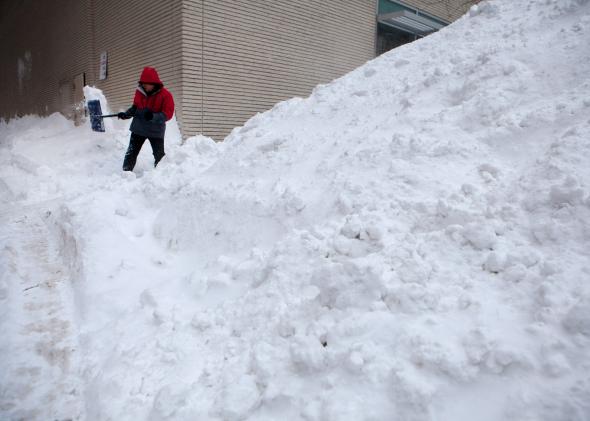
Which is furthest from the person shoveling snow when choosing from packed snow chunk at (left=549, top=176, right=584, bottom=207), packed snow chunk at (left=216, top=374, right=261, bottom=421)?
packed snow chunk at (left=549, top=176, right=584, bottom=207)

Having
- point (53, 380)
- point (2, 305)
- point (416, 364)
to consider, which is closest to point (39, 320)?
point (2, 305)

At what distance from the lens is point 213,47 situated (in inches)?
315

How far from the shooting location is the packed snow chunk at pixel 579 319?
5.69 feet

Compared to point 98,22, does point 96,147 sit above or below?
below

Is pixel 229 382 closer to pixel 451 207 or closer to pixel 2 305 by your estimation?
pixel 451 207

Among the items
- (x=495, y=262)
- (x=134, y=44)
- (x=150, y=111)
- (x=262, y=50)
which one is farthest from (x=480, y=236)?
(x=134, y=44)

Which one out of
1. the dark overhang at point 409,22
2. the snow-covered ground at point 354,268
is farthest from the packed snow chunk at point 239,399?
the dark overhang at point 409,22

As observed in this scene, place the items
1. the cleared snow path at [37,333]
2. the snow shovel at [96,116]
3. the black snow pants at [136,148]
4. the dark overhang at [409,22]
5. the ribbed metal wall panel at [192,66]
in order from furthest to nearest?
the dark overhang at [409,22]
the snow shovel at [96,116]
the ribbed metal wall panel at [192,66]
the black snow pants at [136,148]
the cleared snow path at [37,333]

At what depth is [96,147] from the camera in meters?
8.12

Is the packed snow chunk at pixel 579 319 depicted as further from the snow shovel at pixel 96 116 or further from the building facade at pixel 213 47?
the snow shovel at pixel 96 116

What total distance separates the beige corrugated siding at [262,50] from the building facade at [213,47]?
0.02 metres

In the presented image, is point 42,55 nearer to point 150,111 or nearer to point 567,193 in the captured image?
point 150,111

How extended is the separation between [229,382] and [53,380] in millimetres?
1164

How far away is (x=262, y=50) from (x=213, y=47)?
4.22 ft
